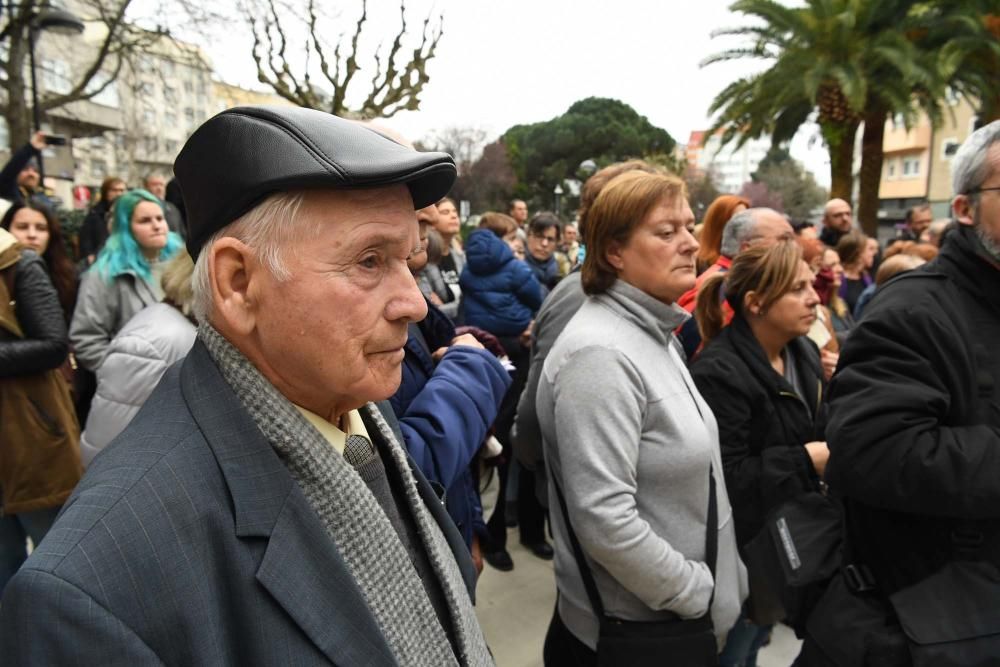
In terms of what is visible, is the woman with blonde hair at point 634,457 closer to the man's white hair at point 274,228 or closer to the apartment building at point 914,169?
the man's white hair at point 274,228

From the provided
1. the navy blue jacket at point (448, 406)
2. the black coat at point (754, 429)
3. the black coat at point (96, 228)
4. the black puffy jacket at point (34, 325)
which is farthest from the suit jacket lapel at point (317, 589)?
the black coat at point (96, 228)

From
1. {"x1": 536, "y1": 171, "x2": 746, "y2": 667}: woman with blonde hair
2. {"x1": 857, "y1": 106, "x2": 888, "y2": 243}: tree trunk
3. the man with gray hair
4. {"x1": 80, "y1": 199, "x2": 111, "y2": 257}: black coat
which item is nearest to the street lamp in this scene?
{"x1": 80, "y1": 199, "x2": 111, "y2": 257}: black coat

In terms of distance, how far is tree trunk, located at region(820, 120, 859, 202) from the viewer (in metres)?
12.9

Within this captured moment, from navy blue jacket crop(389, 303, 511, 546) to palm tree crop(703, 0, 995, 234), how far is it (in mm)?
11571

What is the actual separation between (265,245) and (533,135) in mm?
45803

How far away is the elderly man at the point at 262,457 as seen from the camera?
723mm

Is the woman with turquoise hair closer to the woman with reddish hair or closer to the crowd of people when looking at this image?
the crowd of people

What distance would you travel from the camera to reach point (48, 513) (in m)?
2.79

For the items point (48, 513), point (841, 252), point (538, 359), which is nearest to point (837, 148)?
point (841, 252)

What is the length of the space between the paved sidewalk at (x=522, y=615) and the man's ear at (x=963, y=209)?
2289 millimetres

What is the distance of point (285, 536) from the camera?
843 mm

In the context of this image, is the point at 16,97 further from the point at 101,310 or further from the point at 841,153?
the point at 841,153

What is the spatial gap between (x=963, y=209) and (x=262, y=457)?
6.48 ft

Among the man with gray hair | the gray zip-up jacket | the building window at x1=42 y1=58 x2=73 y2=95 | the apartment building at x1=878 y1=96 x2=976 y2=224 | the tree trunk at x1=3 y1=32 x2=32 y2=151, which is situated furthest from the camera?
the apartment building at x1=878 y1=96 x2=976 y2=224
